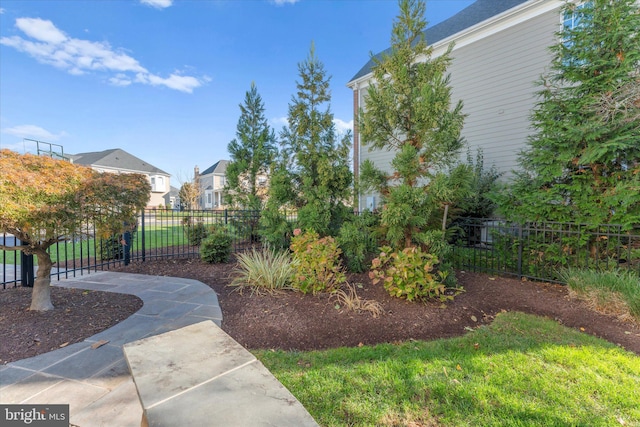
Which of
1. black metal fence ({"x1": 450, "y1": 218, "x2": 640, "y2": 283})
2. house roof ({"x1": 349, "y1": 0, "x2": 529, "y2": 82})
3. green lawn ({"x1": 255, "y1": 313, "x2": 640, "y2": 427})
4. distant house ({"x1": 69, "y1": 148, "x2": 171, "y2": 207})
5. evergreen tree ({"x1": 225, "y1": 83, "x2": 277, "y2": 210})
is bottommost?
green lawn ({"x1": 255, "y1": 313, "x2": 640, "y2": 427})

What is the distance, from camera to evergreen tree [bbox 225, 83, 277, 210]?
857 cm

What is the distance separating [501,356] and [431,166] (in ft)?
9.32

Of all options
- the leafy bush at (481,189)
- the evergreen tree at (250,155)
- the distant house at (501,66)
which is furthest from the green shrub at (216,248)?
the leafy bush at (481,189)

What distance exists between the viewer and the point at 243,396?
3.90ft

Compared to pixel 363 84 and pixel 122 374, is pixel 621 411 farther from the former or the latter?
pixel 363 84

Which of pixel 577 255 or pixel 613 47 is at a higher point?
pixel 613 47

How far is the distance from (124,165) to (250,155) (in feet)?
84.3

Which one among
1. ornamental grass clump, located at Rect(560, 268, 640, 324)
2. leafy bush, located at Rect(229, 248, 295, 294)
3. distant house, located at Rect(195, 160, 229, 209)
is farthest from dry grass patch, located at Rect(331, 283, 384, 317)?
distant house, located at Rect(195, 160, 229, 209)

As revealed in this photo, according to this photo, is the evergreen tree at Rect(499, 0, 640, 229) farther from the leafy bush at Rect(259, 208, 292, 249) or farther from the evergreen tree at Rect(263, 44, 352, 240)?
the leafy bush at Rect(259, 208, 292, 249)

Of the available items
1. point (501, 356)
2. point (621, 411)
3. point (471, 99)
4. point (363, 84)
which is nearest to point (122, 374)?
point (501, 356)

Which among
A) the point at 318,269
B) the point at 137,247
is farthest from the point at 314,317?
the point at 137,247

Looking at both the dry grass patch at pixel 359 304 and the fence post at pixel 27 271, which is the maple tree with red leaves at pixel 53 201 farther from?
the dry grass patch at pixel 359 304

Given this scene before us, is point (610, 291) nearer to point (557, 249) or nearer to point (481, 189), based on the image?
point (557, 249)

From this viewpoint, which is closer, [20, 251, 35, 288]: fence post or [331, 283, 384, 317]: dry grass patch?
[331, 283, 384, 317]: dry grass patch
